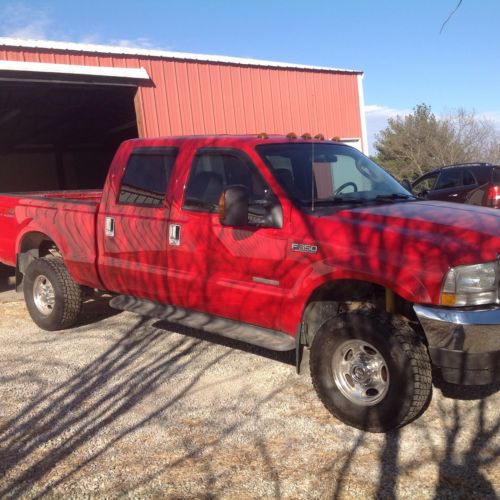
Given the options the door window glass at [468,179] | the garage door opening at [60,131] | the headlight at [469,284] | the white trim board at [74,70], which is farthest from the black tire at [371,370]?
the door window glass at [468,179]

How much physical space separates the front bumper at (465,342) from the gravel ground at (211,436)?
0.47 metres

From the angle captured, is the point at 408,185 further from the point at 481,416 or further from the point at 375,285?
the point at 481,416

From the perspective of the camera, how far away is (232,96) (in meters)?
11.7

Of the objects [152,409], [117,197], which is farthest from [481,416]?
[117,197]

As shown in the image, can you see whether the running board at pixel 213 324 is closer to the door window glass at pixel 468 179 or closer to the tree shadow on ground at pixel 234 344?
the tree shadow on ground at pixel 234 344

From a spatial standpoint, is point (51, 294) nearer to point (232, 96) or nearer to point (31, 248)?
point (31, 248)

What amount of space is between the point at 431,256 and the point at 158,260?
2392 millimetres

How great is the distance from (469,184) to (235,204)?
27.1 feet

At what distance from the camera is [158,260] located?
4.82 meters

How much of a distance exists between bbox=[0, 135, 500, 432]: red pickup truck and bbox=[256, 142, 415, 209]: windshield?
0.01m

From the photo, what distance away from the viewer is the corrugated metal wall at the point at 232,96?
10.4 meters

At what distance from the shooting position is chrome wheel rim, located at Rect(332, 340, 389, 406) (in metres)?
3.57

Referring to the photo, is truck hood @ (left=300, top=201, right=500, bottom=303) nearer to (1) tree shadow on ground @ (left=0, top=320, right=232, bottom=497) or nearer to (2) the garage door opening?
(1) tree shadow on ground @ (left=0, top=320, right=232, bottom=497)

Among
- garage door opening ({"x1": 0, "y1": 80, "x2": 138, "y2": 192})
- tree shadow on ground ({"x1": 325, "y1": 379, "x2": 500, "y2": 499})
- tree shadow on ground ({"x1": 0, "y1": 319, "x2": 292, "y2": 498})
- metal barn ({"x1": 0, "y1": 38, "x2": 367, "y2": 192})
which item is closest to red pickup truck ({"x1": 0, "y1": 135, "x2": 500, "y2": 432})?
tree shadow on ground ({"x1": 325, "y1": 379, "x2": 500, "y2": 499})
